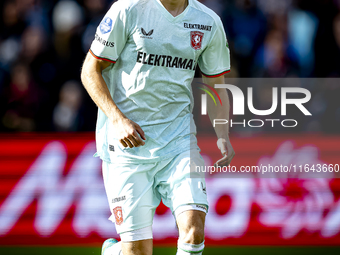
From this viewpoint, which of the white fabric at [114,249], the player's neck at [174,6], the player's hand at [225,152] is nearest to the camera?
the player's neck at [174,6]

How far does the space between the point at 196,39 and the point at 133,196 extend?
1171mm

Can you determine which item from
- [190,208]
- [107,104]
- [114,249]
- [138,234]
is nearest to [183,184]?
[190,208]

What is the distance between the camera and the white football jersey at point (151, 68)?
10.3 ft

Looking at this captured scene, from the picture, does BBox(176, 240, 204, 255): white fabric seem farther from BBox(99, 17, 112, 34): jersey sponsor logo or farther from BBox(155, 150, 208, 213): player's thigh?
BBox(99, 17, 112, 34): jersey sponsor logo

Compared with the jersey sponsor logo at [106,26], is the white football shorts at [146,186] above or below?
below

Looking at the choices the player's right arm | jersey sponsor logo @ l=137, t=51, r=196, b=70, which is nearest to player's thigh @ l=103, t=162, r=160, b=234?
the player's right arm

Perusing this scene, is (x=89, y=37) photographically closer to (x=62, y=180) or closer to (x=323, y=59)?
(x=62, y=180)

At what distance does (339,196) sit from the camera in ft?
16.3

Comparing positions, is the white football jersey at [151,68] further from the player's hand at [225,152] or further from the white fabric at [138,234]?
the white fabric at [138,234]

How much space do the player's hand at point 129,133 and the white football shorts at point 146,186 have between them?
0.34m

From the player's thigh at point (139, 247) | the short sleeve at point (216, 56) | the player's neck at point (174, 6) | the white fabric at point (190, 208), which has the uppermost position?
the player's neck at point (174, 6)

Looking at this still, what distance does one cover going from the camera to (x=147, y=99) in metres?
3.19

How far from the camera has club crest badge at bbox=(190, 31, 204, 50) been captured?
326cm

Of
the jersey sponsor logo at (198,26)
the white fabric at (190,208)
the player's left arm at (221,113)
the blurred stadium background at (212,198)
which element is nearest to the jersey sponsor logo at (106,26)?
the jersey sponsor logo at (198,26)
